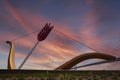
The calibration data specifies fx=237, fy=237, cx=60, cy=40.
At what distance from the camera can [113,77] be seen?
17.8 metres

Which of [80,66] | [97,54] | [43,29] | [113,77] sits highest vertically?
[43,29]

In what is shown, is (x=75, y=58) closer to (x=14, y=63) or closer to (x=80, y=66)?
(x=80, y=66)

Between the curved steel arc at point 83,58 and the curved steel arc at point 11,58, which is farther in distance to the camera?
the curved steel arc at point 11,58

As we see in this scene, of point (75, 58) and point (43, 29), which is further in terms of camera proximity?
point (43, 29)

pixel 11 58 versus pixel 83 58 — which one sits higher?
pixel 11 58

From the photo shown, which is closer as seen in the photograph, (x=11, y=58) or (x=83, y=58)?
(x=83, y=58)

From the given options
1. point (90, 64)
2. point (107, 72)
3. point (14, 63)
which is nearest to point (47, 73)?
point (107, 72)

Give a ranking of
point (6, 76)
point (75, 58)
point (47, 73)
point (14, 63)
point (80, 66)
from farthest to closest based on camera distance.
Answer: point (14, 63) < point (75, 58) < point (80, 66) < point (47, 73) < point (6, 76)

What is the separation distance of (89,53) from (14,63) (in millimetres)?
12256

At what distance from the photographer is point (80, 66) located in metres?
29.3

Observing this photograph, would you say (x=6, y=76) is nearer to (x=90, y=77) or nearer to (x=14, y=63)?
(x=90, y=77)

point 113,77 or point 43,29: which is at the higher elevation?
point 43,29

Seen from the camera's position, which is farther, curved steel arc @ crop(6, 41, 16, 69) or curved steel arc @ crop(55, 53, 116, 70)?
curved steel arc @ crop(6, 41, 16, 69)

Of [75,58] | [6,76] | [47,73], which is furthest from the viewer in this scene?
[75,58]
